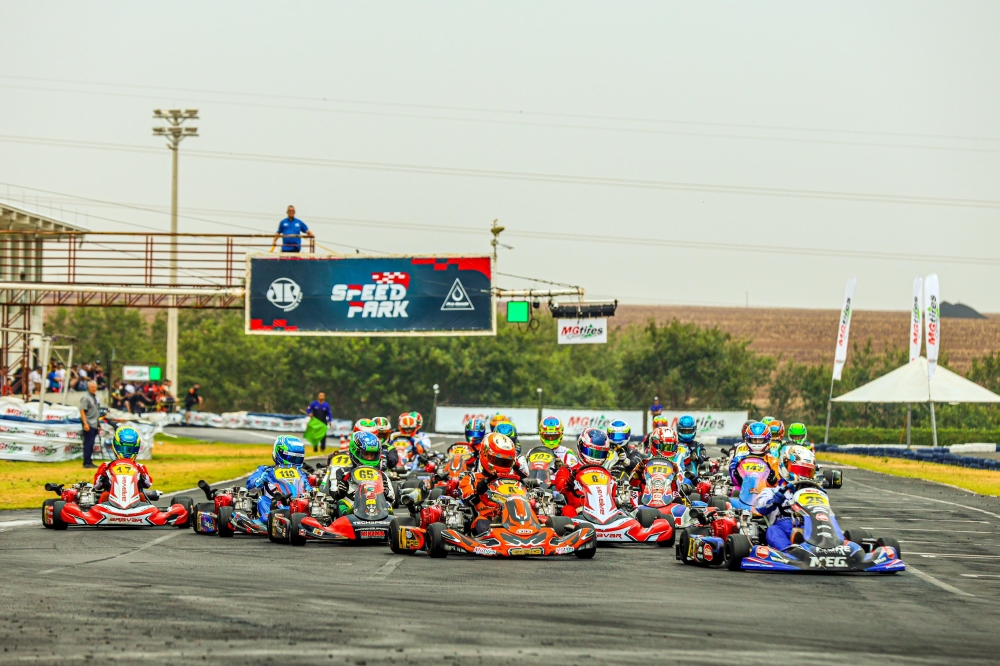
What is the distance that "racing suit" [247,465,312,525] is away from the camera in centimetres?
1878

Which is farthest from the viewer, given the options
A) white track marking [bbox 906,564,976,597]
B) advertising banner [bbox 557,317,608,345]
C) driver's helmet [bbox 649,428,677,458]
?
advertising banner [bbox 557,317,608,345]

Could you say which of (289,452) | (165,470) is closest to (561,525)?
(289,452)

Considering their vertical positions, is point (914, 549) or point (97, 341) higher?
point (97, 341)

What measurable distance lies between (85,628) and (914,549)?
38.0 feet

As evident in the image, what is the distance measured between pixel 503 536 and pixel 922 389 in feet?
121

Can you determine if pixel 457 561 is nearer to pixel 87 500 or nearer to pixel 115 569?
pixel 115 569

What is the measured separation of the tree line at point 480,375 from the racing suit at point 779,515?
85.0 m

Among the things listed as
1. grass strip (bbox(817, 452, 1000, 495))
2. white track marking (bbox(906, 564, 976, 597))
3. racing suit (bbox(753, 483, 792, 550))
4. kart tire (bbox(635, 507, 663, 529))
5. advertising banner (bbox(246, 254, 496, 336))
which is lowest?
grass strip (bbox(817, 452, 1000, 495))

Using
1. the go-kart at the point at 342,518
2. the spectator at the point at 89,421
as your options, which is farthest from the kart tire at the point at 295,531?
the spectator at the point at 89,421

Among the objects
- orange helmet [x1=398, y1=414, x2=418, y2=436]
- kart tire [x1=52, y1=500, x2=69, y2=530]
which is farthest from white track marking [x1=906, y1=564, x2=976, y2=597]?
orange helmet [x1=398, y1=414, x2=418, y2=436]

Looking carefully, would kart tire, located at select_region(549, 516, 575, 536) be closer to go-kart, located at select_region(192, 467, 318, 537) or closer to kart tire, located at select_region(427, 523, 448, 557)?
kart tire, located at select_region(427, 523, 448, 557)

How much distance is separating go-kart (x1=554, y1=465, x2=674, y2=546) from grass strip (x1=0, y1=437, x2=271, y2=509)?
9.60 m

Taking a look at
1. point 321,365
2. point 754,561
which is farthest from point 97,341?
point 754,561

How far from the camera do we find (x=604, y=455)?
1967 cm
